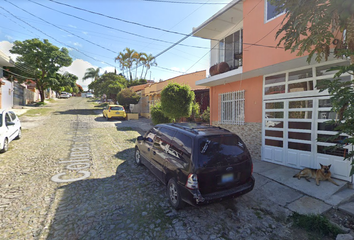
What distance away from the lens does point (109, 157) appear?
6637 mm

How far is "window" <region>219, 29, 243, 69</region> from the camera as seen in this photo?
8369 mm

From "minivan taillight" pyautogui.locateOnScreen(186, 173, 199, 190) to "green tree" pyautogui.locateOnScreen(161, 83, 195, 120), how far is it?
18.1 ft

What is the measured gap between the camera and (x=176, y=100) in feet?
27.6

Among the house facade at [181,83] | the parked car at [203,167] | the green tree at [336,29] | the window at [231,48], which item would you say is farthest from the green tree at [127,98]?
the green tree at [336,29]

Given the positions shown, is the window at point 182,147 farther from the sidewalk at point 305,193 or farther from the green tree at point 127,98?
the green tree at point 127,98

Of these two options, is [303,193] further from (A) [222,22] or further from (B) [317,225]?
(A) [222,22]

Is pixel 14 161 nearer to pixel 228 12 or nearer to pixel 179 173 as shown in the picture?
pixel 179 173

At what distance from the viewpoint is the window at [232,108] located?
753 centimetres

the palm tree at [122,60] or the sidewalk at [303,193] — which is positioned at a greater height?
the palm tree at [122,60]

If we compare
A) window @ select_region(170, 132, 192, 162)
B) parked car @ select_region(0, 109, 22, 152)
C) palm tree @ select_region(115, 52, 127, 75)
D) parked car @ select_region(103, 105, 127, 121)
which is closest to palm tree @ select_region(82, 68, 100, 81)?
palm tree @ select_region(115, 52, 127, 75)

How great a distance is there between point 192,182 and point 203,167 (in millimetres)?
323

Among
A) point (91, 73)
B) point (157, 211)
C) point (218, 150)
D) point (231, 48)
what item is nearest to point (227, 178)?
point (218, 150)

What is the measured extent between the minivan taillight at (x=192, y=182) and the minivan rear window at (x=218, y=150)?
248 mm

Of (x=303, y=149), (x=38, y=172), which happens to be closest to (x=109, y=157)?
(x=38, y=172)
